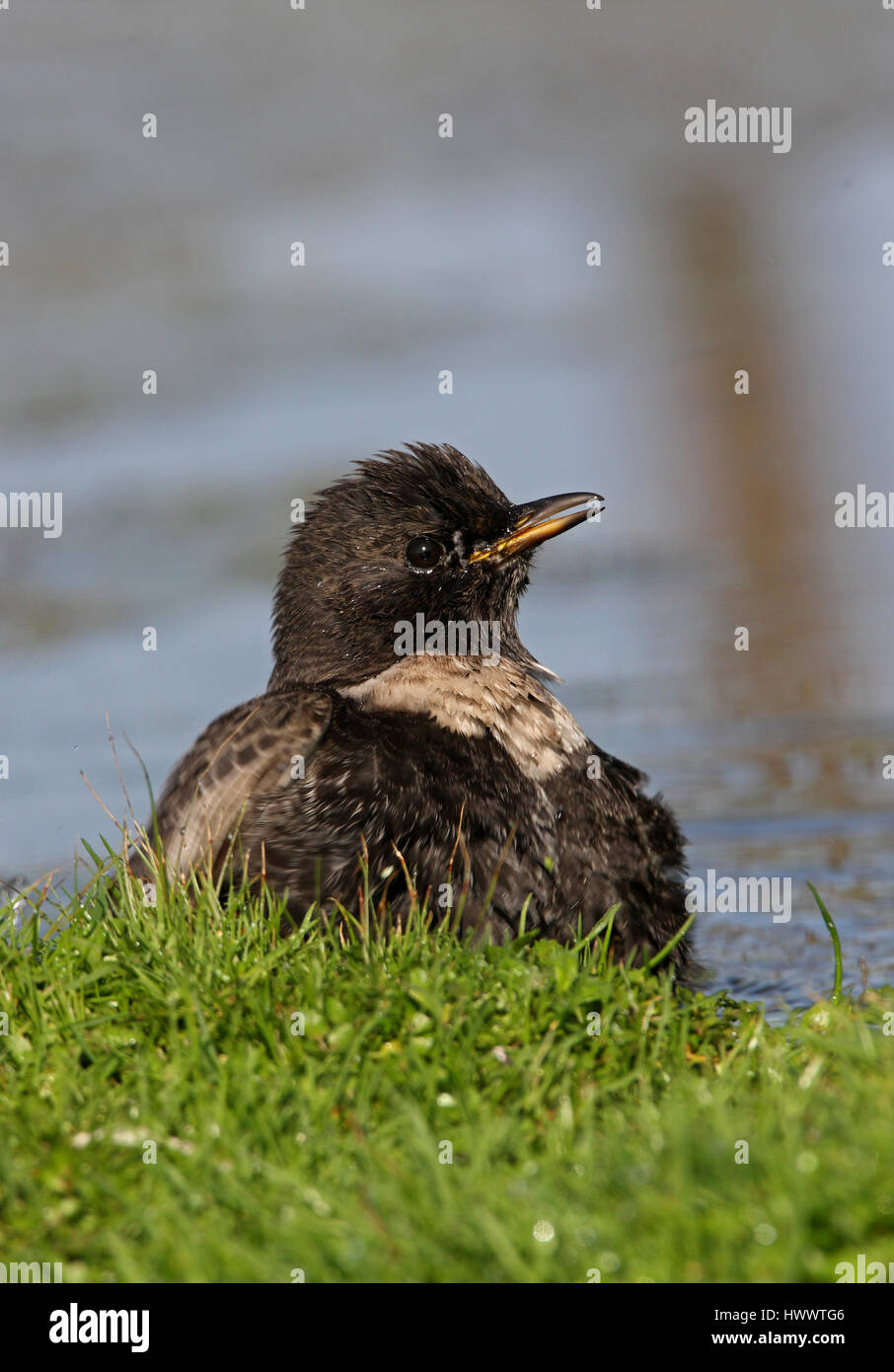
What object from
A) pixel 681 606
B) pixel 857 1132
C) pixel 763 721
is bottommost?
pixel 857 1132

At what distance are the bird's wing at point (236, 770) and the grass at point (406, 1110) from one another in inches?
19.1

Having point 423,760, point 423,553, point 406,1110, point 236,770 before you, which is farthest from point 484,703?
point 406,1110

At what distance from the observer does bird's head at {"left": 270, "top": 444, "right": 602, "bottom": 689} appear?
6402 mm

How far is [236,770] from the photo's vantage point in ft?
19.2

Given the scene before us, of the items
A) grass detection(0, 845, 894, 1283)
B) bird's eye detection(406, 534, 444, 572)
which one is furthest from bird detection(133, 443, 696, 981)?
grass detection(0, 845, 894, 1283)

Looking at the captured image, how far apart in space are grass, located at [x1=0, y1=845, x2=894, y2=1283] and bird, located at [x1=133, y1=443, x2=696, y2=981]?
12.8 inches

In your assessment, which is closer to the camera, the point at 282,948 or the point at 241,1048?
the point at 241,1048

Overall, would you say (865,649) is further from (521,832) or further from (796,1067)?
(796,1067)

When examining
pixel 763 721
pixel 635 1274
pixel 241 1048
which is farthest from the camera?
pixel 763 721

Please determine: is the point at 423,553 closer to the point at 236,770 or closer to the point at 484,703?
the point at 484,703

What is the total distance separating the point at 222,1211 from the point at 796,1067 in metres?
1.66

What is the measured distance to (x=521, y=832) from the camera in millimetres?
5633
